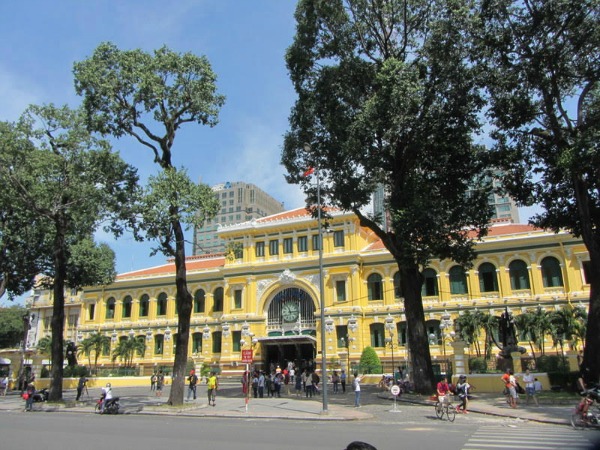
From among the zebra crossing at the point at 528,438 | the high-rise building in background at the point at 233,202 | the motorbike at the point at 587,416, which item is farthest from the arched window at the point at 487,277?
the high-rise building in background at the point at 233,202

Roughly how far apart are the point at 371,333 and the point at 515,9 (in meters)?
28.7

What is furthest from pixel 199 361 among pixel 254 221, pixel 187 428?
pixel 187 428

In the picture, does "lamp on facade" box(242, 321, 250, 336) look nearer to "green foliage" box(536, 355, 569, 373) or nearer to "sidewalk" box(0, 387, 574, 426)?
"sidewalk" box(0, 387, 574, 426)

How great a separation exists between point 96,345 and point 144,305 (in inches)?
241

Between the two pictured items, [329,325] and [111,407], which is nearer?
[111,407]

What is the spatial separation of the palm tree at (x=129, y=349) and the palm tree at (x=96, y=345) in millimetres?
1303

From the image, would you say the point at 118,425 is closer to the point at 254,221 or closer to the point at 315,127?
the point at 315,127

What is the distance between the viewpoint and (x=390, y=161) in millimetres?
23391

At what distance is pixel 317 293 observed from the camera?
44.5 metres

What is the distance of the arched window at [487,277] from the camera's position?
40625 mm

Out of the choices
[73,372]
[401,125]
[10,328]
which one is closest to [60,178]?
[401,125]

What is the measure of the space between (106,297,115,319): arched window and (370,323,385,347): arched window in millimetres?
27505

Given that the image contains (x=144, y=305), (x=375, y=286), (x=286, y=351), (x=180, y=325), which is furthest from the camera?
(x=144, y=305)

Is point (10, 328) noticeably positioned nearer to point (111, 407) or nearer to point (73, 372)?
point (73, 372)
